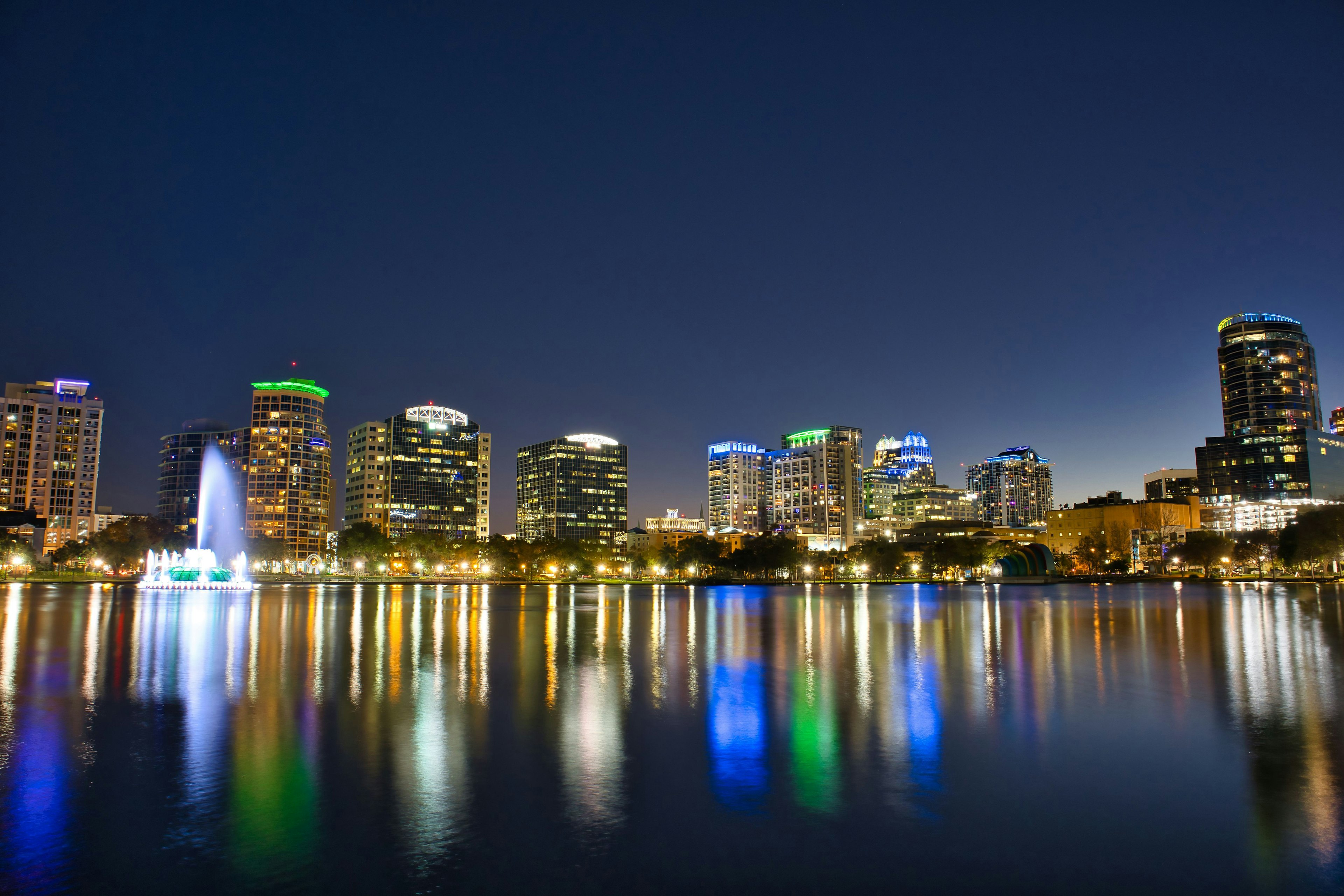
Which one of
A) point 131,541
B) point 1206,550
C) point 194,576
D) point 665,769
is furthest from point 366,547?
point 1206,550

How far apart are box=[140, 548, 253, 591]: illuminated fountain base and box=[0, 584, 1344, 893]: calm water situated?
96096 millimetres

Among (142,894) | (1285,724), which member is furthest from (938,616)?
(142,894)

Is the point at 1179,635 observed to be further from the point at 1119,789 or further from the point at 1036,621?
the point at 1119,789

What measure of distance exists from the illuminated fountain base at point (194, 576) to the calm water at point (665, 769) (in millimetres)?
96096

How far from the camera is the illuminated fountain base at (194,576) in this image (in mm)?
127375

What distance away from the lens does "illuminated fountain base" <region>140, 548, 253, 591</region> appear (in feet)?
418

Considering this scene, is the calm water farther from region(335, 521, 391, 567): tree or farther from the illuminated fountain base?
region(335, 521, 391, 567): tree

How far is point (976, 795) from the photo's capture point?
1605 centimetres

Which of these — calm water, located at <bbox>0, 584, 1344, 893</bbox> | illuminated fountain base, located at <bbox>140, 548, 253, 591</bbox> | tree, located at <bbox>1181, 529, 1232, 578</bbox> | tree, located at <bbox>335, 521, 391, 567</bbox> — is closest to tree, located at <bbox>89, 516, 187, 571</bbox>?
illuminated fountain base, located at <bbox>140, 548, 253, 591</bbox>

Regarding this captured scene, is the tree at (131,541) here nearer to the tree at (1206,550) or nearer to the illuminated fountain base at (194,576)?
the illuminated fountain base at (194,576)

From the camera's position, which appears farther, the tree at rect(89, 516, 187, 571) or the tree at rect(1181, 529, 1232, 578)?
the tree at rect(1181, 529, 1232, 578)

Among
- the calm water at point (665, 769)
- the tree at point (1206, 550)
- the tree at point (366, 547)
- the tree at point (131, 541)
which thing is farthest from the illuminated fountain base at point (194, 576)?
the tree at point (1206, 550)

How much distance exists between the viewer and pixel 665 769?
17906 mm

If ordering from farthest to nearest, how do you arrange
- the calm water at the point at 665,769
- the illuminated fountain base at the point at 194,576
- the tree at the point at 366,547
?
the tree at the point at 366,547
the illuminated fountain base at the point at 194,576
the calm water at the point at 665,769
